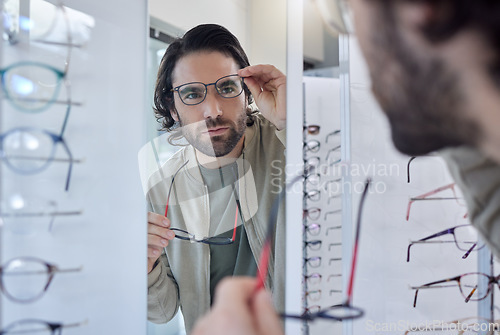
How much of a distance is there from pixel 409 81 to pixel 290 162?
45 centimetres

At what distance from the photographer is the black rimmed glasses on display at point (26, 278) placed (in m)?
0.68

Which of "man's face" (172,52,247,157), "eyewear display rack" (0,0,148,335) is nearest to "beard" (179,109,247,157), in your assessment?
"man's face" (172,52,247,157)

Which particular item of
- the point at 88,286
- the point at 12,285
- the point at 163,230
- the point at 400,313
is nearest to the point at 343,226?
the point at 400,313

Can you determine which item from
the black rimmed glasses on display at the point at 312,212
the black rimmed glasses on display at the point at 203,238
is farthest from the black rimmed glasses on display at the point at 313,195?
the black rimmed glasses on display at the point at 203,238

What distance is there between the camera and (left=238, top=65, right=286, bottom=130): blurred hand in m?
0.77

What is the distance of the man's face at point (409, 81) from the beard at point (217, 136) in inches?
16.2

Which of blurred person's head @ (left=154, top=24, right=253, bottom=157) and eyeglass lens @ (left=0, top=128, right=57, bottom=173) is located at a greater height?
blurred person's head @ (left=154, top=24, right=253, bottom=157)

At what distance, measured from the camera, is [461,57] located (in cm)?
31

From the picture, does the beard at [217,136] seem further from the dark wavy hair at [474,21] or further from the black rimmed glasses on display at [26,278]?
the dark wavy hair at [474,21]

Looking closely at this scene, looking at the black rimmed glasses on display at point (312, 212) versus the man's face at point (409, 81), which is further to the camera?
the black rimmed glasses on display at point (312, 212)

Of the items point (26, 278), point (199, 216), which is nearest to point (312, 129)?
point (199, 216)

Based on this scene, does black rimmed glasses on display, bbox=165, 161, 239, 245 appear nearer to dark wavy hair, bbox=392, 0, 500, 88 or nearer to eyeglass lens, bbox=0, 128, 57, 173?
eyeglass lens, bbox=0, 128, 57, 173

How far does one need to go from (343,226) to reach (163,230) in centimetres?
33

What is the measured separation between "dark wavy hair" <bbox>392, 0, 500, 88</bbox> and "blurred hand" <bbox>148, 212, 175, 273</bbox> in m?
0.61
